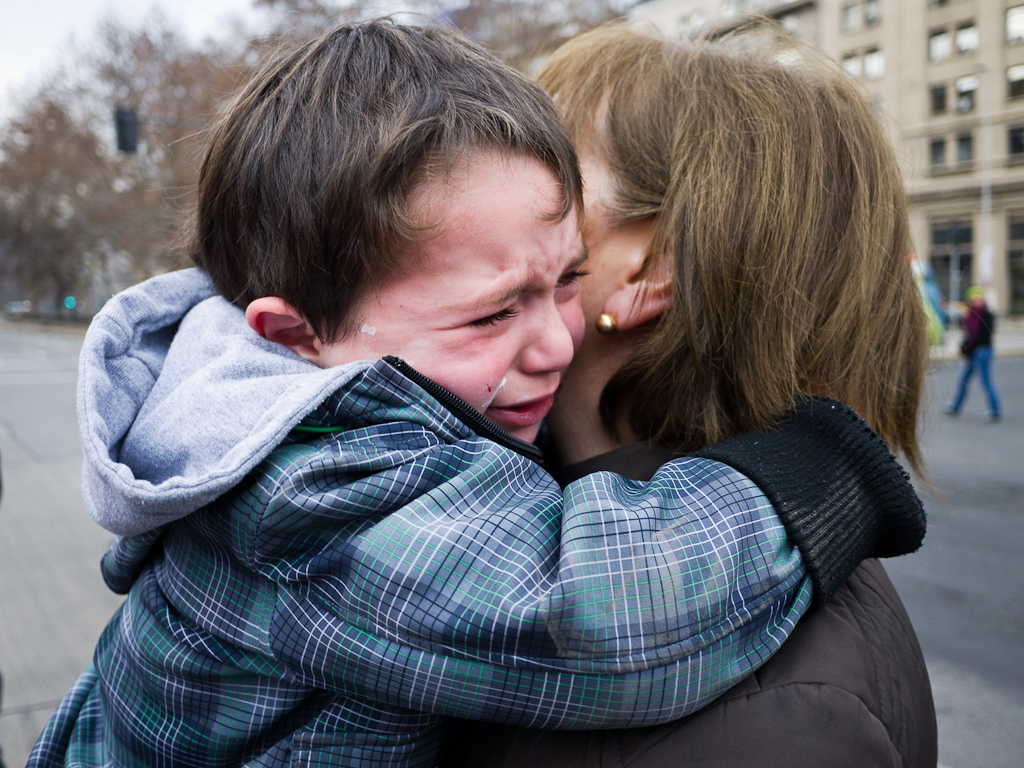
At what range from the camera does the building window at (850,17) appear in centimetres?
3553

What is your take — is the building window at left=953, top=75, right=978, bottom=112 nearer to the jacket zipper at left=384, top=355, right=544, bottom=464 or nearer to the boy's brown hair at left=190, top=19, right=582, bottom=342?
the boy's brown hair at left=190, top=19, right=582, bottom=342

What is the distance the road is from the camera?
326 centimetres

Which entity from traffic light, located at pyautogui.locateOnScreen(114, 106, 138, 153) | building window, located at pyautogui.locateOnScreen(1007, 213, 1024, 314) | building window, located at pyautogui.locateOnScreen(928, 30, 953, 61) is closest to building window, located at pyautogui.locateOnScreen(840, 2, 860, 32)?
building window, located at pyautogui.locateOnScreen(928, 30, 953, 61)

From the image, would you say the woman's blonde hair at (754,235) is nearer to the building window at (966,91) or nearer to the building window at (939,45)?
the building window at (966,91)

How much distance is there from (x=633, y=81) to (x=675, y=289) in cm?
39

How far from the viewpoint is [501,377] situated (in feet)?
3.79

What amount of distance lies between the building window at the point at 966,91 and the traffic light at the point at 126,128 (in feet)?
100

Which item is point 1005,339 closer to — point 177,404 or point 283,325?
point 283,325

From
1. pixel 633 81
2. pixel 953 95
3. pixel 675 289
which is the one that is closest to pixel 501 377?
pixel 675 289

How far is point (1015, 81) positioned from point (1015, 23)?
7.10 feet

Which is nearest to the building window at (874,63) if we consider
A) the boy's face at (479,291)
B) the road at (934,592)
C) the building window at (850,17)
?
the building window at (850,17)

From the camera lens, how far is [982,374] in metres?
10.5

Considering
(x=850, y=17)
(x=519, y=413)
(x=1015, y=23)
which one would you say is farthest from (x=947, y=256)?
(x=519, y=413)

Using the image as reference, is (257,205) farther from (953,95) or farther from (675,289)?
(953,95)
